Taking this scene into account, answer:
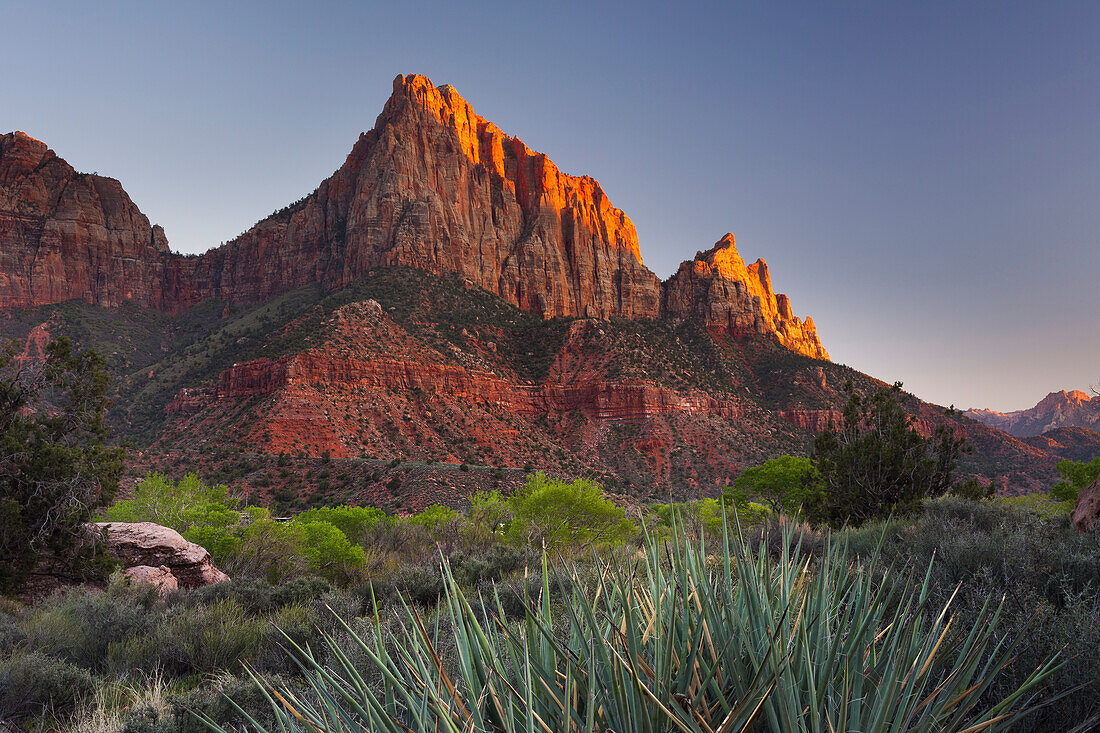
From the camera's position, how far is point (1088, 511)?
18.9ft

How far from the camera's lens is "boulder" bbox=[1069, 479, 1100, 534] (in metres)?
5.59

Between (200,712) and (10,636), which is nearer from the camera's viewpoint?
(200,712)

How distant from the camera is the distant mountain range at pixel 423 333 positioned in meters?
44.9

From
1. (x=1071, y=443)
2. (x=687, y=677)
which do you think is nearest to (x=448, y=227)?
(x=687, y=677)

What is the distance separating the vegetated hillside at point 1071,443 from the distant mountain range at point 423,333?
254 cm

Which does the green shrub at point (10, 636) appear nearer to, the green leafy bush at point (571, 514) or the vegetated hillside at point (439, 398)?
the green leafy bush at point (571, 514)

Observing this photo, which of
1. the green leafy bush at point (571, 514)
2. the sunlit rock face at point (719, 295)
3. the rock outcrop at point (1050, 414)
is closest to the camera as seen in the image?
the green leafy bush at point (571, 514)

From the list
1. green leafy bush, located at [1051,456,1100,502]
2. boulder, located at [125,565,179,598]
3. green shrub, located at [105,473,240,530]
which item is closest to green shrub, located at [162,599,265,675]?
boulder, located at [125,565,179,598]

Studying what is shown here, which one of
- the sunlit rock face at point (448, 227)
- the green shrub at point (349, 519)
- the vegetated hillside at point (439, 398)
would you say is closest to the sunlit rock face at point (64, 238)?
the vegetated hillside at point (439, 398)

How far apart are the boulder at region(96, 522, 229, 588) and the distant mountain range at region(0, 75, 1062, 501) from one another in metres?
19.8

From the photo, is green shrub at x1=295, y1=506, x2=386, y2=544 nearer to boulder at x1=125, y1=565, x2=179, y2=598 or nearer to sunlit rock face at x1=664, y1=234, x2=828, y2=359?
boulder at x1=125, y1=565, x2=179, y2=598

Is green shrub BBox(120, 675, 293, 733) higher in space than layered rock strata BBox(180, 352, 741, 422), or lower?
lower

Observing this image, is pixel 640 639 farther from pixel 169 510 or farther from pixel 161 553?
pixel 169 510

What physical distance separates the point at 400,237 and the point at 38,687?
70.9 metres
